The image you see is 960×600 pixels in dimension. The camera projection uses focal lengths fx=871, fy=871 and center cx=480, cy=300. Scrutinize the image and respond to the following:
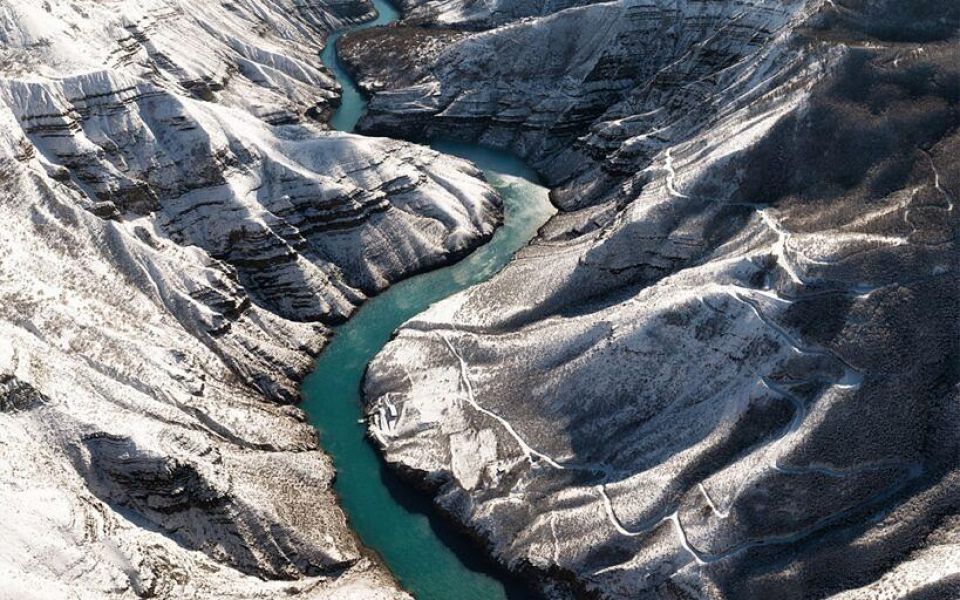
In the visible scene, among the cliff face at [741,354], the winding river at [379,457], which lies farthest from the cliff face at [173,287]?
the cliff face at [741,354]

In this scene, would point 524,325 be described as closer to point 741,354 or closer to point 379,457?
point 379,457

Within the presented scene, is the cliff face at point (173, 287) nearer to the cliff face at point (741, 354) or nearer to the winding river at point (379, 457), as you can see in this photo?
the winding river at point (379, 457)

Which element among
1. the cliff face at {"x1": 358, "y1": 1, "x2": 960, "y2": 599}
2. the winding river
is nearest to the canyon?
the cliff face at {"x1": 358, "y1": 1, "x2": 960, "y2": 599}

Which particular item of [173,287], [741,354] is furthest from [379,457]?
[741,354]

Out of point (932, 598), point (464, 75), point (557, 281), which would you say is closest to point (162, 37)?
point (464, 75)

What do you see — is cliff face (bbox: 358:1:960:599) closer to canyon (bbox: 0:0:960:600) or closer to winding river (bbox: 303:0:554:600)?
canyon (bbox: 0:0:960:600)

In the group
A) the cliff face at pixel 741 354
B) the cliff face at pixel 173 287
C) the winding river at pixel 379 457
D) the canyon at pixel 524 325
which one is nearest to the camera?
the cliff face at pixel 741 354

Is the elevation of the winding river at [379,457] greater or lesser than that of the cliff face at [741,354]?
lesser
